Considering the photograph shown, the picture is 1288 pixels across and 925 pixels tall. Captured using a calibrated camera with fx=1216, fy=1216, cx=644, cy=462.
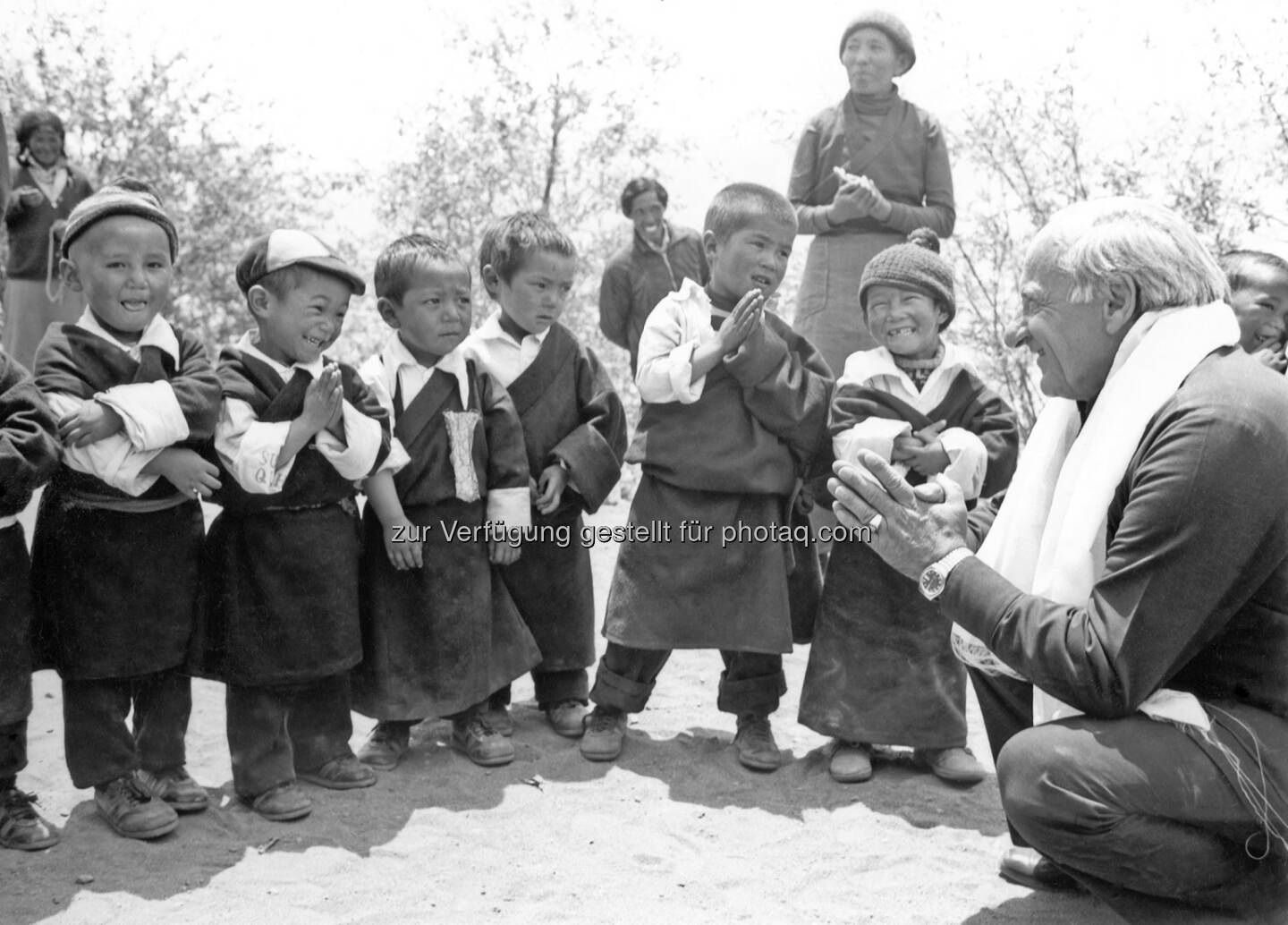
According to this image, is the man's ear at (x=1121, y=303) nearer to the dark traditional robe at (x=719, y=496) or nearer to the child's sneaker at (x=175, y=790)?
the dark traditional robe at (x=719, y=496)

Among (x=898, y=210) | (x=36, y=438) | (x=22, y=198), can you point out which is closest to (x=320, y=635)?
(x=36, y=438)

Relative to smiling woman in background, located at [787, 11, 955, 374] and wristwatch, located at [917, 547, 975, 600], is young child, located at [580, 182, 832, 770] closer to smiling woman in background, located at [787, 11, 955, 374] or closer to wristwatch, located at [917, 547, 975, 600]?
wristwatch, located at [917, 547, 975, 600]

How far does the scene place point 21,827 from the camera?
3.29 meters

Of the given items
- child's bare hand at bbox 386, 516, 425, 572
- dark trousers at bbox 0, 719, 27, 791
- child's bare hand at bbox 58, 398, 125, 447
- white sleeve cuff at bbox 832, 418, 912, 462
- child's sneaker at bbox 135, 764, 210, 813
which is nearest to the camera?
child's bare hand at bbox 58, 398, 125, 447

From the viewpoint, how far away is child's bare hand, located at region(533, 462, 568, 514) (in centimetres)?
417

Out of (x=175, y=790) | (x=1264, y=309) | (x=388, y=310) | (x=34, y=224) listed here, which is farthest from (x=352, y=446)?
(x=34, y=224)

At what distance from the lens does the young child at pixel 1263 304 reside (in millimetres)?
3953

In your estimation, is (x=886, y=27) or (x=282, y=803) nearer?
(x=282, y=803)

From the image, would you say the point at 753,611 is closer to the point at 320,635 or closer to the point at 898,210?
the point at 320,635

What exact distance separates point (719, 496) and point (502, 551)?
751 millimetres

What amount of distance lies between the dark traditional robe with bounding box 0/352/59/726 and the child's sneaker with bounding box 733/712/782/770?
2.18 metres

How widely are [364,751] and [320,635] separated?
1.90 feet

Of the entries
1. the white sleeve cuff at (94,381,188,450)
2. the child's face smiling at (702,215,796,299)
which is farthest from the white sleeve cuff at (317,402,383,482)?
the child's face smiling at (702,215,796,299)

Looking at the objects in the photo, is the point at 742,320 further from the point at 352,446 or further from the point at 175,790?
the point at 175,790
